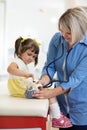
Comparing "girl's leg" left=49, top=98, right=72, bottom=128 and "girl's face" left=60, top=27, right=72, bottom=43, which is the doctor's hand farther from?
"girl's face" left=60, top=27, right=72, bottom=43

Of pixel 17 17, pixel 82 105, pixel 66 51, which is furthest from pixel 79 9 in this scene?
pixel 17 17

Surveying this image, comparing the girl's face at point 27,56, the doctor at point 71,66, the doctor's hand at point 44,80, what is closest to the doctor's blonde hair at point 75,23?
the doctor at point 71,66

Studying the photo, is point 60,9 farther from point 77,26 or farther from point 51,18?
point 77,26

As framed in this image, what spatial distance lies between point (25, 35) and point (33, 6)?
37 cm

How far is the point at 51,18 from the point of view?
3223mm

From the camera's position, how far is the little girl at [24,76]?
1.26 meters

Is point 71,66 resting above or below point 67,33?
below

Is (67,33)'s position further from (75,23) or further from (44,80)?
(44,80)

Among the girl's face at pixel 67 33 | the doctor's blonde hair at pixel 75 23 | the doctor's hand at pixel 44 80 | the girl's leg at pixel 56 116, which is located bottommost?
the girl's leg at pixel 56 116

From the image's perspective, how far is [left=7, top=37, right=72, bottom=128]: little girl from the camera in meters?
1.26

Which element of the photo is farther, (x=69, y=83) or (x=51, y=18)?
(x=51, y=18)

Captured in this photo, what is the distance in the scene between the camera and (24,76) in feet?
4.46

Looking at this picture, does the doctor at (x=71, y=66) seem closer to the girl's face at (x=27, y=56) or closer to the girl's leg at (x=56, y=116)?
the girl's leg at (x=56, y=116)

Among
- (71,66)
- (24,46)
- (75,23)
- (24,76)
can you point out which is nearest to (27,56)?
(24,46)
